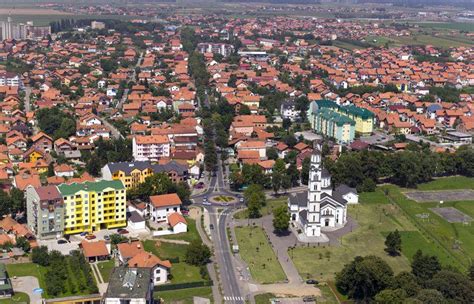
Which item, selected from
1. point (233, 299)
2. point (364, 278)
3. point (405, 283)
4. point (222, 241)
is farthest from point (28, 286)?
point (405, 283)

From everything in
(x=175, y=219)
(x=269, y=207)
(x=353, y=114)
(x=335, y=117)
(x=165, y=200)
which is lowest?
(x=269, y=207)

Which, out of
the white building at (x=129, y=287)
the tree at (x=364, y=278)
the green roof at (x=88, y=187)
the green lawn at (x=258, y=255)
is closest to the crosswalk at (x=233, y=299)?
the green lawn at (x=258, y=255)

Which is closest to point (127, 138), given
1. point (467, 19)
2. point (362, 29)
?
point (362, 29)

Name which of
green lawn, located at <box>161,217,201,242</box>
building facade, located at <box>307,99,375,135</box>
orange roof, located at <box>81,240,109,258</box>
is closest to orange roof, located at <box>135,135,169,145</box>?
green lawn, located at <box>161,217,201,242</box>

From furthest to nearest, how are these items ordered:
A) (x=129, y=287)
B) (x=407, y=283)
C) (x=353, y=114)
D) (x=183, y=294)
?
(x=353, y=114), (x=183, y=294), (x=407, y=283), (x=129, y=287)

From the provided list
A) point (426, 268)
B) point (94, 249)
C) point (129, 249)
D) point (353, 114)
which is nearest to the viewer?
point (426, 268)

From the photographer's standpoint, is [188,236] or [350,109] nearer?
[188,236]

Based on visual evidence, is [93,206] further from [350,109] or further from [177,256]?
[350,109]
